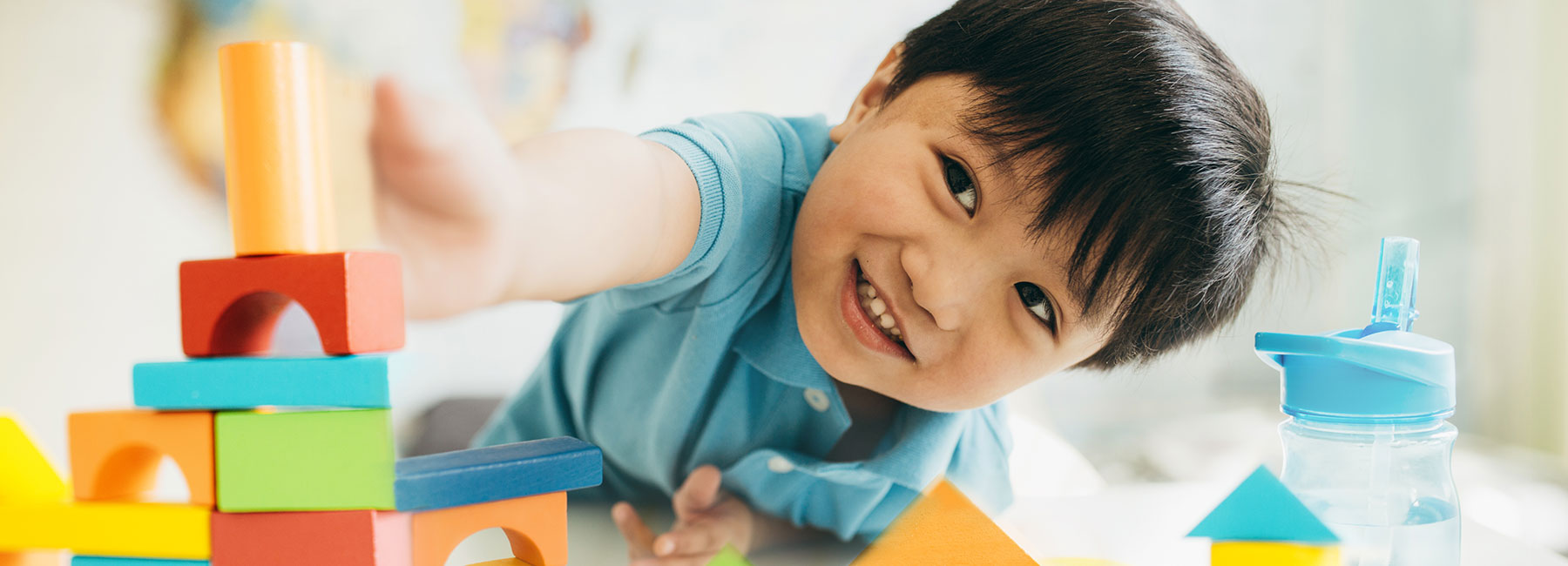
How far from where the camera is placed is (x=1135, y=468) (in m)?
1.07

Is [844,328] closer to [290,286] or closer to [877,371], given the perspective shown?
[877,371]

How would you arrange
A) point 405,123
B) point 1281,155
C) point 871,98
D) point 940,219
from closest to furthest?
point 405,123 < point 940,219 < point 871,98 < point 1281,155

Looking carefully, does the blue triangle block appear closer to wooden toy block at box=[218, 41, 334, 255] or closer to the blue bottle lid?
the blue bottle lid

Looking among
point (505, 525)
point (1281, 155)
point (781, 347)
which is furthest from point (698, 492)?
point (1281, 155)

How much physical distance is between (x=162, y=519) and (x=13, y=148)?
0.79 m

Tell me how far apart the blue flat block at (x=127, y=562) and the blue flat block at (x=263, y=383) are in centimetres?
5

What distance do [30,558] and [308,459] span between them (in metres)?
0.16

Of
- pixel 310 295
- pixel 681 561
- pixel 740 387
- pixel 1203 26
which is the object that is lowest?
pixel 681 561

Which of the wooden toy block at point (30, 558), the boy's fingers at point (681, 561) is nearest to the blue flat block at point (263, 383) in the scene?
the wooden toy block at point (30, 558)

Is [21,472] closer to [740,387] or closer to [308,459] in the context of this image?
[308,459]

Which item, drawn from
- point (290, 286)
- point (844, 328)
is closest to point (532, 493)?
point (290, 286)

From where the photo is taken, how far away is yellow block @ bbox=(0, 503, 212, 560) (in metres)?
0.28

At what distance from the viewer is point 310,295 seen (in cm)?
26

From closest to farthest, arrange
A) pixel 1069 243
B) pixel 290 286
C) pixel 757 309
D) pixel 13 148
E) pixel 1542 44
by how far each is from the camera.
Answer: pixel 290 286 < pixel 1069 243 < pixel 757 309 < pixel 13 148 < pixel 1542 44
